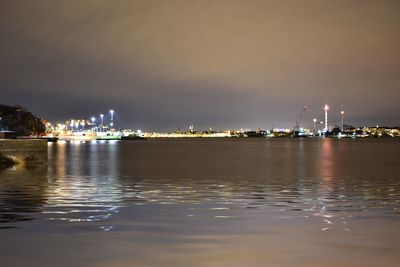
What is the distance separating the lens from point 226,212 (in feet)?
64.8

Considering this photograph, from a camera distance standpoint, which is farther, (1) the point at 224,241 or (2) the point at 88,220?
(2) the point at 88,220

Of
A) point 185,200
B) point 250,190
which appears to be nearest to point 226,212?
point 185,200

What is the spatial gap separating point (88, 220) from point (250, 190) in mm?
13377

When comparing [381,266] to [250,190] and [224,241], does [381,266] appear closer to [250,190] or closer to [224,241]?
[224,241]

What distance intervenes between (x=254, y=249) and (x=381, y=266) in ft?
10.2

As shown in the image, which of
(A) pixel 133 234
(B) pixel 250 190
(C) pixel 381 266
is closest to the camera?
(C) pixel 381 266

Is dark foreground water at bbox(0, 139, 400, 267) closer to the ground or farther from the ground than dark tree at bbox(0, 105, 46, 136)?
closer to the ground

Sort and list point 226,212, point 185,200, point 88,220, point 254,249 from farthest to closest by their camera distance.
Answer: point 185,200, point 226,212, point 88,220, point 254,249

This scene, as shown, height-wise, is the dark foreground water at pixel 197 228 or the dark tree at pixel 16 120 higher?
the dark tree at pixel 16 120

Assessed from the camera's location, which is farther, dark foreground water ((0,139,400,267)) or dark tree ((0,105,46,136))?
dark tree ((0,105,46,136))

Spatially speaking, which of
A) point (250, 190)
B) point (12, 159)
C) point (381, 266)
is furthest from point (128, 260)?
point (12, 159)

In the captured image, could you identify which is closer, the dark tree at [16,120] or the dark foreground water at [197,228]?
the dark foreground water at [197,228]

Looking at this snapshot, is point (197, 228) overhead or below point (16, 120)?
below

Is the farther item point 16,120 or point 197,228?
point 16,120
